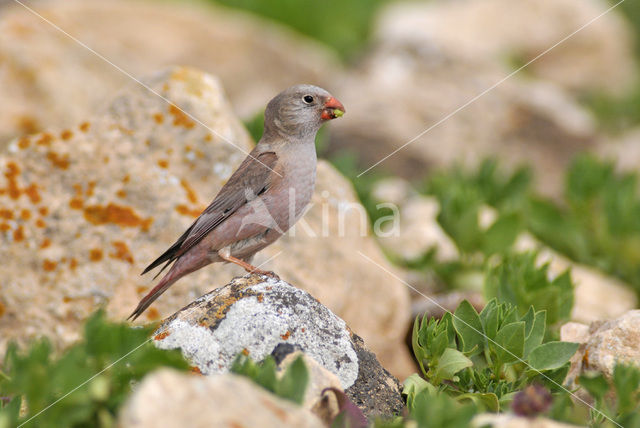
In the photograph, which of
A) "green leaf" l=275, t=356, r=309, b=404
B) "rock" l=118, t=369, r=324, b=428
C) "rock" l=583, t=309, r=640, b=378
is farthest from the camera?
"rock" l=583, t=309, r=640, b=378

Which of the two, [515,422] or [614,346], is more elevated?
[515,422]

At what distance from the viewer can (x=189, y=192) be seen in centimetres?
595

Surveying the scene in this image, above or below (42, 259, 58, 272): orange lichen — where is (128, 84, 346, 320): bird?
above

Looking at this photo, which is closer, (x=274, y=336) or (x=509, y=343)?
(x=274, y=336)

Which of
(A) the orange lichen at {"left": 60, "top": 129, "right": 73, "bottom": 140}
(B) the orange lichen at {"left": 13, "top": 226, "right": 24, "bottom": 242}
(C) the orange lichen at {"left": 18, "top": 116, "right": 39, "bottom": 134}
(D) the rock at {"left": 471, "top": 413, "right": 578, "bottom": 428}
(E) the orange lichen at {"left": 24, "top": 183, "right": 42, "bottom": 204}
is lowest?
(C) the orange lichen at {"left": 18, "top": 116, "right": 39, "bottom": 134}

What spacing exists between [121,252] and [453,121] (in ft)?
22.7

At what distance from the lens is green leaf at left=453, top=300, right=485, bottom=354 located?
4.30m

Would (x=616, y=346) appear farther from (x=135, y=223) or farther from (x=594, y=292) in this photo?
(x=135, y=223)

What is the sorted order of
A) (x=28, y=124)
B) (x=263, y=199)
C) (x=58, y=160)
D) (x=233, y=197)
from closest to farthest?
(x=263, y=199)
(x=233, y=197)
(x=58, y=160)
(x=28, y=124)

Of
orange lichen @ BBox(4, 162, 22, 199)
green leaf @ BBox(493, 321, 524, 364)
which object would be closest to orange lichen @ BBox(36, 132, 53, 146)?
orange lichen @ BBox(4, 162, 22, 199)

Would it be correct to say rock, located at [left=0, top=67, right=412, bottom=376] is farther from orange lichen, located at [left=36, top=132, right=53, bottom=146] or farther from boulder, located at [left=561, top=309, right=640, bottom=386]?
boulder, located at [left=561, top=309, right=640, bottom=386]

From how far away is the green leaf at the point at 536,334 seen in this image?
4309 mm

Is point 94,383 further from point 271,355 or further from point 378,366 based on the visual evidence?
point 378,366

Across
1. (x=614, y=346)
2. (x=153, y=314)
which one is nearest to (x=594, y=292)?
(x=614, y=346)
